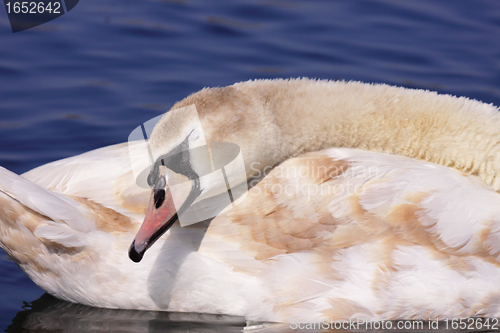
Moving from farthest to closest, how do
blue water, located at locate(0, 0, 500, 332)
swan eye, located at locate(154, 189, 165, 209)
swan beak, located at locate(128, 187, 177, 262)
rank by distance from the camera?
blue water, located at locate(0, 0, 500, 332)
swan eye, located at locate(154, 189, 165, 209)
swan beak, located at locate(128, 187, 177, 262)

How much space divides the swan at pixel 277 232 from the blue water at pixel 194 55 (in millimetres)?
1846

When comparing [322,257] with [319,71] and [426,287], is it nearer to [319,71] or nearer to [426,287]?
[426,287]

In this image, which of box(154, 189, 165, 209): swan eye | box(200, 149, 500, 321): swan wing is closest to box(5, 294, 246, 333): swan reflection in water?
box(200, 149, 500, 321): swan wing

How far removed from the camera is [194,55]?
282 inches

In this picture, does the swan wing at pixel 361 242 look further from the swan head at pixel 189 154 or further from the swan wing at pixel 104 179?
the swan wing at pixel 104 179

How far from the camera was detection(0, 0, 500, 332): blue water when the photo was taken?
243 inches

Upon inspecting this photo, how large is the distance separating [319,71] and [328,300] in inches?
146

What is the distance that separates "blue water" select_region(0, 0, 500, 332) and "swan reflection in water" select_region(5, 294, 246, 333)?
5.83 feet

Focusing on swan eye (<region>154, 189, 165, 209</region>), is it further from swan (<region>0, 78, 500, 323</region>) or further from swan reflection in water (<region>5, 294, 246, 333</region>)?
swan reflection in water (<region>5, 294, 246, 333</region>)

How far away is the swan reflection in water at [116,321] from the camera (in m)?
3.74

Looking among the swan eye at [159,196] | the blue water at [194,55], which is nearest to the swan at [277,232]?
the swan eye at [159,196]

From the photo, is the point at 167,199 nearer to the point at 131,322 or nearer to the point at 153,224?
the point at 153,224

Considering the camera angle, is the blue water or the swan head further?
the blue water

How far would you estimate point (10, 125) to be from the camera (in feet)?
19.5
